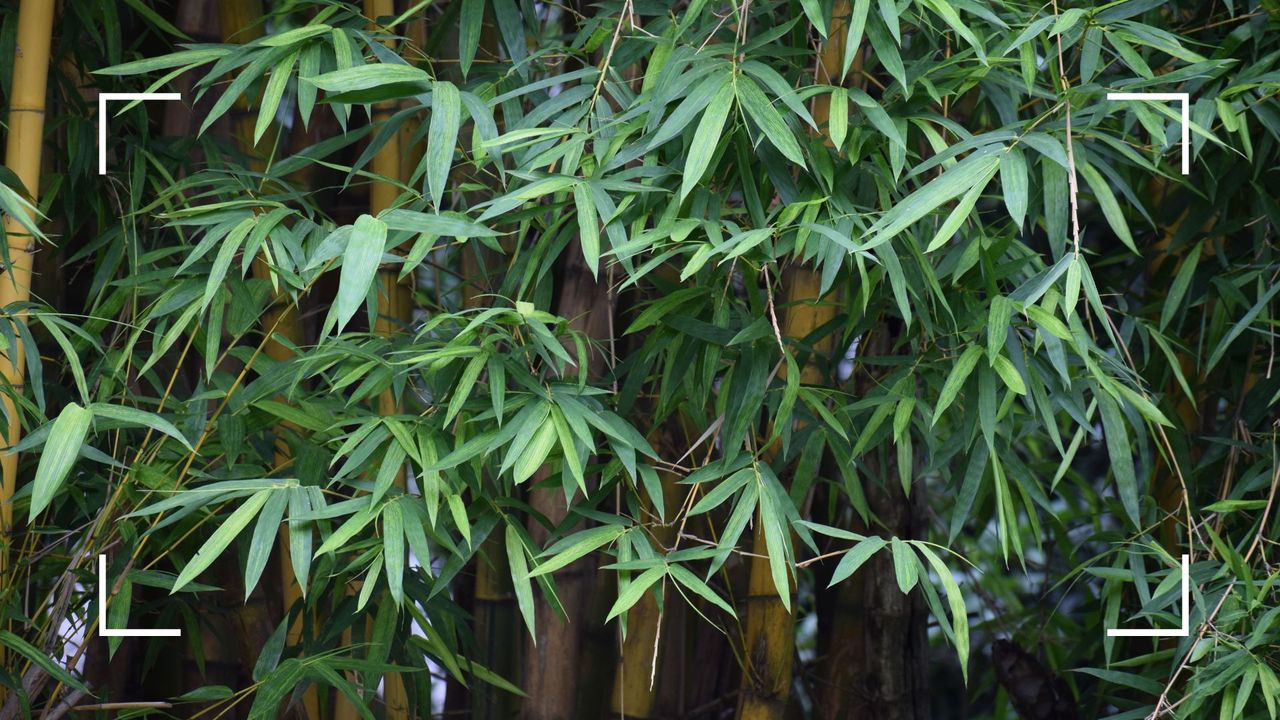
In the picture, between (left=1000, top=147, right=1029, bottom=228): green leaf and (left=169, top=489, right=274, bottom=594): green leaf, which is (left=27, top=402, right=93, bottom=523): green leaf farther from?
(left=1000, top=147, right=1029, bottom=228): green leaf

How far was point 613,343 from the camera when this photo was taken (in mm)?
1410

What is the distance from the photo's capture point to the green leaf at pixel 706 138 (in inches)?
40.8

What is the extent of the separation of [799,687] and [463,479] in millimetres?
1550

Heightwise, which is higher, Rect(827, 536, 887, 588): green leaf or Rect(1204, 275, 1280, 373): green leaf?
Rect(1204, 275, 1280, 373): green leaf

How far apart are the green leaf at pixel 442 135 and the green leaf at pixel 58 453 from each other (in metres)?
0.35

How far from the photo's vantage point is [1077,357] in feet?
4.31

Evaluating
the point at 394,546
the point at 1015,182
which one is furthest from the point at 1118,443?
the point at 394,546

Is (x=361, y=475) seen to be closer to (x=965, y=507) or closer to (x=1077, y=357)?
(x=965, y=507)

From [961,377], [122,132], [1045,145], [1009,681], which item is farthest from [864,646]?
[122,132]

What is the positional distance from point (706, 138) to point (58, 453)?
58cm

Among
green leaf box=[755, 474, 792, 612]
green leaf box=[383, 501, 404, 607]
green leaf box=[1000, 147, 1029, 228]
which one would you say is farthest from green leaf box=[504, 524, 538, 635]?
green leaf box=[1000, 147, 1029, 228]

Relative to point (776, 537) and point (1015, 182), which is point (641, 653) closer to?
point (776, 537)

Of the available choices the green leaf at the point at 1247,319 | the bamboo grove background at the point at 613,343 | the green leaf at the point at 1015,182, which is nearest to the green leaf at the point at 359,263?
the bamboo grove background at the point at 613,343

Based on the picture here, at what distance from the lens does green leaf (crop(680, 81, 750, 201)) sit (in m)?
1.04
